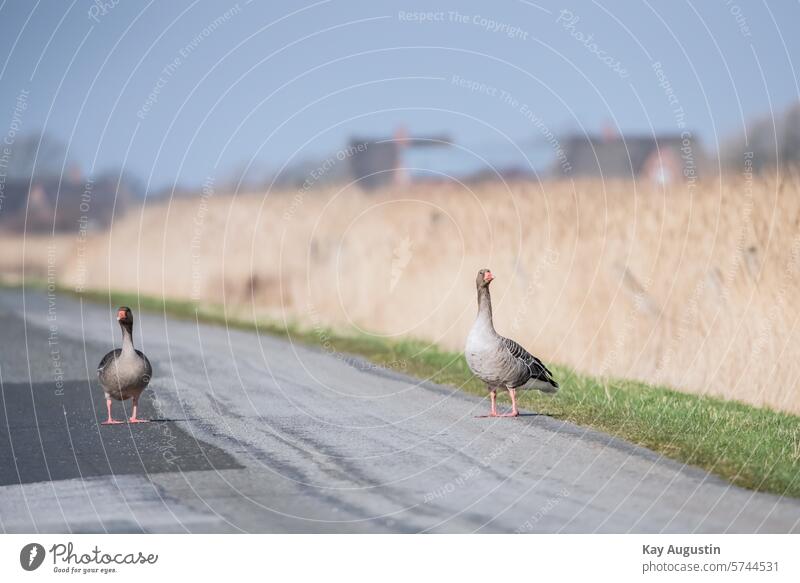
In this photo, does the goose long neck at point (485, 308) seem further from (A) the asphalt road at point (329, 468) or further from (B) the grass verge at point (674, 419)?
(B) the grass verge at point (674, 419)

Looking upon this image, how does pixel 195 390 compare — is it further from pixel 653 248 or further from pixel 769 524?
pixel 769 524

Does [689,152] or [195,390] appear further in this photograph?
[689,152]

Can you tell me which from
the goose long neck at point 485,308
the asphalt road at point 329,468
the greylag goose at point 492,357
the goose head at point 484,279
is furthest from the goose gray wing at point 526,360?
the goose head at point 484,279

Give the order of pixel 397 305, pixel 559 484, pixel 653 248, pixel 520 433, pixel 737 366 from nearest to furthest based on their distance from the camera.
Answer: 1. pixel 559 484
2. pixel 520 433
3. pixel 737 366
4. pixel 653 248
5. pixel 397 305

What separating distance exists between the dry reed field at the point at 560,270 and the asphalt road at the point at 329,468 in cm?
274

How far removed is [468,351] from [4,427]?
500 centimetres

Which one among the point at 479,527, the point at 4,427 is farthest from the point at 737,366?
the point at 4,427

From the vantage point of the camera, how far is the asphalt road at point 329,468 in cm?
823

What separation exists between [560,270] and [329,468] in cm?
859

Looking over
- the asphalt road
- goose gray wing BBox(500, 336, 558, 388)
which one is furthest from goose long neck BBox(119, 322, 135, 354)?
goose gray wing BBox(500, 336, 558, 388)

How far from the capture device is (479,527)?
801 centimetres

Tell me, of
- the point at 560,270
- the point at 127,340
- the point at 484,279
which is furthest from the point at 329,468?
the point at 560,270

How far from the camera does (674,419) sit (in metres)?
11.9

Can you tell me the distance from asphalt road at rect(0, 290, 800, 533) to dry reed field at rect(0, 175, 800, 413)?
2745mm
